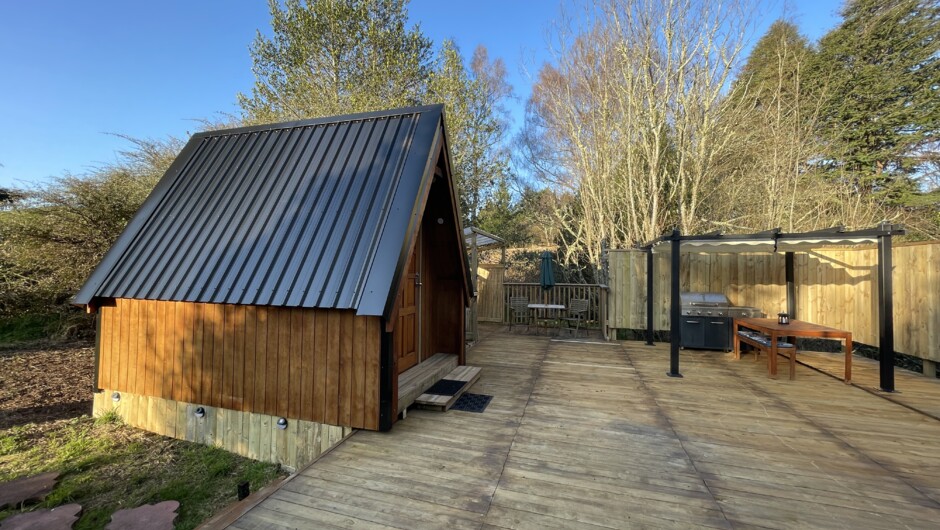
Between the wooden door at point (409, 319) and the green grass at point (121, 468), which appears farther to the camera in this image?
the wooden door at point (409, 319)

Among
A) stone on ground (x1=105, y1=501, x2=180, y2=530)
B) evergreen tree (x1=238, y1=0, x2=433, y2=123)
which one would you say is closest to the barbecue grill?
stone on ground (x1=105, y1=501, x2=180, y2=530)

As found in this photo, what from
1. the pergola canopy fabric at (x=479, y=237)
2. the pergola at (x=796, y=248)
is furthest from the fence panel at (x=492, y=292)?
the pergola at (x=796, y=248)

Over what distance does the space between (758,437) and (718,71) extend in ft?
28.7

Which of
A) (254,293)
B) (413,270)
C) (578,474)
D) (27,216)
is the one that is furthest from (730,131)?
(27,216)

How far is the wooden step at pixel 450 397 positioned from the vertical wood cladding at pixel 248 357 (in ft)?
2.41

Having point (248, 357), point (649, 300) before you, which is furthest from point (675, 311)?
point (248, 357)

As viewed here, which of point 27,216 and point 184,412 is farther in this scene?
point 27,216

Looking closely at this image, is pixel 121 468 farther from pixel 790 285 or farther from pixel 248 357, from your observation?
pixel 790 285

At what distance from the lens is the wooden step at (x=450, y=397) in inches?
148

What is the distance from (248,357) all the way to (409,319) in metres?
1.70

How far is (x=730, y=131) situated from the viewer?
8.86 metres

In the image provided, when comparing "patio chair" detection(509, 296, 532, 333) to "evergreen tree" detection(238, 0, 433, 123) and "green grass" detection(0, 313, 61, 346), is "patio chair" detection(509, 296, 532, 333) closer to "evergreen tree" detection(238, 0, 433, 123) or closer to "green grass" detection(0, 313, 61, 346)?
"evergreen tree" detection(238, 0, 433, 123)

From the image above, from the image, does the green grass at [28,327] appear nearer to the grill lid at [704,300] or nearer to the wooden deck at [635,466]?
the wooden deck at [635,466]

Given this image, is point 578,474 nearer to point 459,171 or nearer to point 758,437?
point 758,437
